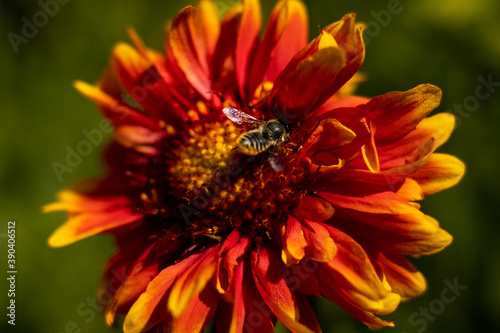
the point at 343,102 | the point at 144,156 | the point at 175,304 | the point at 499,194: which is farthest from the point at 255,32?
the point at 499,194

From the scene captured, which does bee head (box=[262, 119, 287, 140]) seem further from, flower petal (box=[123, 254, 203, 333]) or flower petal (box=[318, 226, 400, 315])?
flower petal (box=[123, 254, 203, 333])

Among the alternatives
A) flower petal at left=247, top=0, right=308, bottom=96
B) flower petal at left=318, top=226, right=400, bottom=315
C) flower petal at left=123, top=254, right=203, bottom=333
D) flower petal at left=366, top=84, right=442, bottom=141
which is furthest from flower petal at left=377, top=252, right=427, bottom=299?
flower petal at left=247, top=0, right=308, bottom=96

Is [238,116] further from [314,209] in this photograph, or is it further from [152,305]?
[152,305]

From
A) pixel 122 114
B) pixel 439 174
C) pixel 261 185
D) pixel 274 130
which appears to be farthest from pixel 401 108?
pixel 122 114

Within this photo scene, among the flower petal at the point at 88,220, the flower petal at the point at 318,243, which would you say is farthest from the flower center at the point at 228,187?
the flower petal at the point at 88,220

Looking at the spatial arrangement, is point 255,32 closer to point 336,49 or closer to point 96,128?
point 336,49

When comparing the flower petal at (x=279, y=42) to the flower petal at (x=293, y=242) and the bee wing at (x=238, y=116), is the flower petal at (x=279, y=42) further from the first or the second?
the flower petal at (x=293, y=242)
